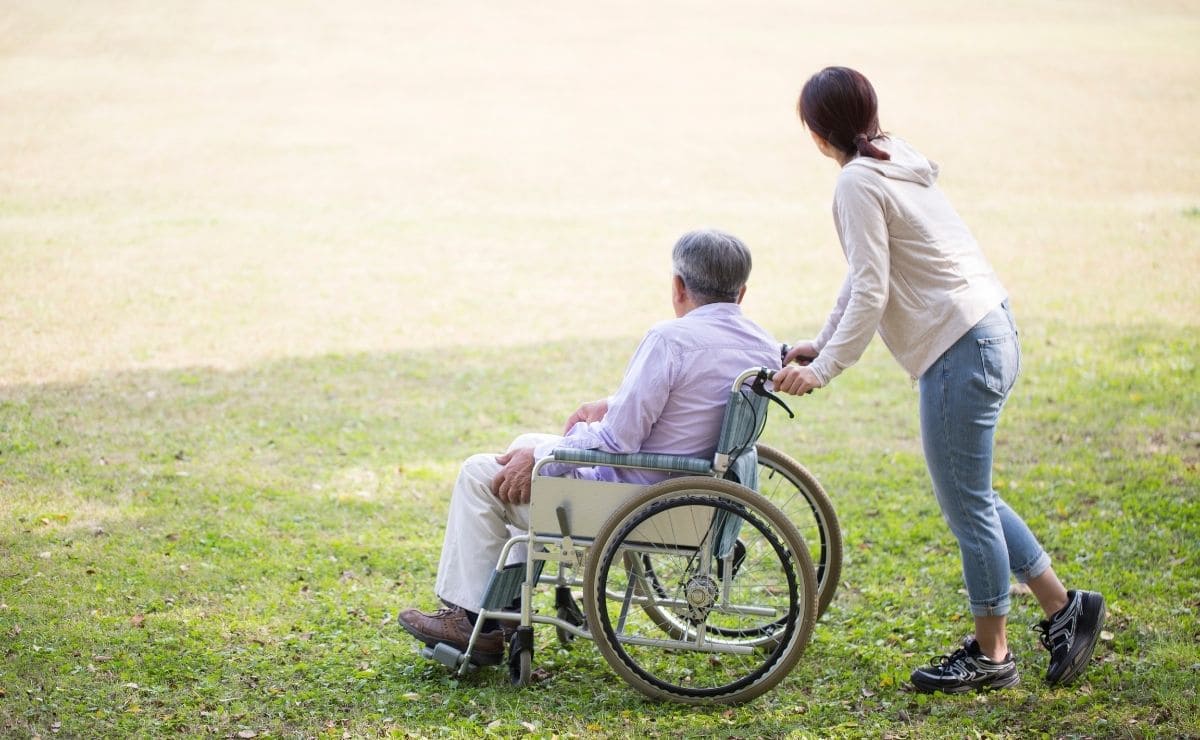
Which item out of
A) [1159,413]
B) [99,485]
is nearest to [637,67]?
[1159,413]

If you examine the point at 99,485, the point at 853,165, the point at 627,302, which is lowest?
the point at 627,302

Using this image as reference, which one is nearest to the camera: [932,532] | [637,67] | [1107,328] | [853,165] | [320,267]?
[853,165]

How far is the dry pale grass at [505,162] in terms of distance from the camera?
455 inches

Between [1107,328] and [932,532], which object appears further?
[1107,328]

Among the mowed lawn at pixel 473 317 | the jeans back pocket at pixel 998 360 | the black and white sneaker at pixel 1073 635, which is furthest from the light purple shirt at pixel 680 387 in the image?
the black and white sneaker at pixel 1073 635

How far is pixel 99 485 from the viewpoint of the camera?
5.80 m

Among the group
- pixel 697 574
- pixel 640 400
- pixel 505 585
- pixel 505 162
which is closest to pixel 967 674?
pixel 697 574

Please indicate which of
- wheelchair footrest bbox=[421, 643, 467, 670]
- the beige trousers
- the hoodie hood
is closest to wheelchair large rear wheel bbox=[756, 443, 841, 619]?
the beige trousers

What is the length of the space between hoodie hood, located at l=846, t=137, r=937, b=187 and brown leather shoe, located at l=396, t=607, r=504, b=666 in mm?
1825

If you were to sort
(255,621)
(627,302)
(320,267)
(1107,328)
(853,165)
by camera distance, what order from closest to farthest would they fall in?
(853,165) → (255,621) → (1107,328) → (627,302) → (320,267)

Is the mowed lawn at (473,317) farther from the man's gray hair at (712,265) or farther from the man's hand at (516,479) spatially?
the man's gray hair at (712,265)

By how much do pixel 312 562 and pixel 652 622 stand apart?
5.01ft

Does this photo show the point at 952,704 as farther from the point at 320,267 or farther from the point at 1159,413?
the point at 320,267

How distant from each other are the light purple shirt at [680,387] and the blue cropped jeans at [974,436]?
499 mm
